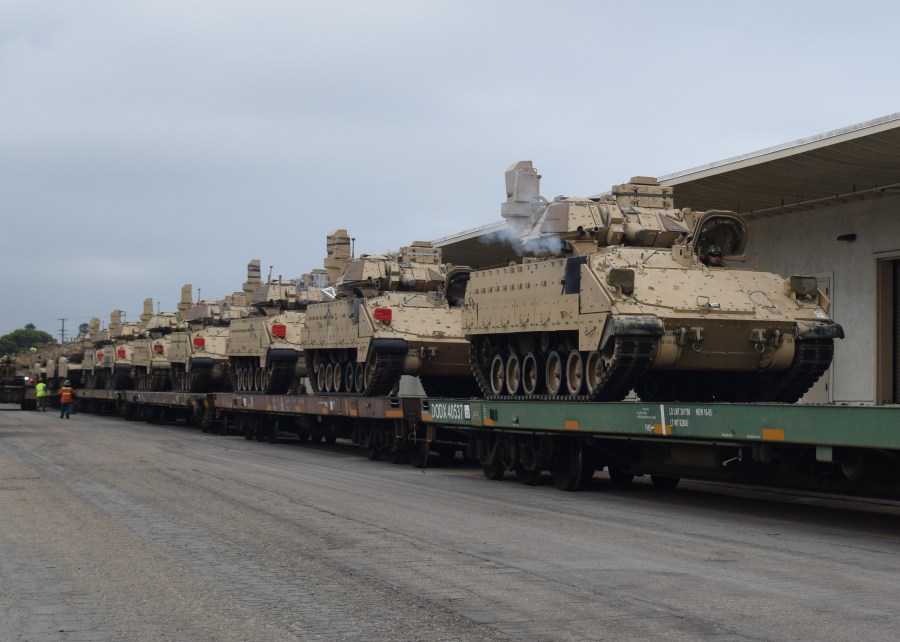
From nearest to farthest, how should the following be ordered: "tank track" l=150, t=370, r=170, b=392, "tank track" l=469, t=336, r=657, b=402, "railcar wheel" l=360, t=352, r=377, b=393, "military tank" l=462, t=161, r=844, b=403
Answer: "tank track" l=469, t=336, r=657, b=402 → "military tank" l=462, t=161, r=844, b=403 → "railcar wheel" l=360, t=352, r=377, b=393 → "tank track" l=150, t=370, r=170, b=392

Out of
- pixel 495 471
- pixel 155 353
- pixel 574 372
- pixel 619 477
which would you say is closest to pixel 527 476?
pixel 495 471

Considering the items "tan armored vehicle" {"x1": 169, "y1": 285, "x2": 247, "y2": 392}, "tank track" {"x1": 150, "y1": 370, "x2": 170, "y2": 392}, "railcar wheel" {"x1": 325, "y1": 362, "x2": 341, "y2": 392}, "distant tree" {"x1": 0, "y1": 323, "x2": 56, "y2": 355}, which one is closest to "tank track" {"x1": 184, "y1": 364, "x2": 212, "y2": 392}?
"tan armored vehicle" {"x1": 169, "y1": 285, "x2": 247, "y2": 392}

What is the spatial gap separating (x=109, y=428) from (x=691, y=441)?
27.2 m

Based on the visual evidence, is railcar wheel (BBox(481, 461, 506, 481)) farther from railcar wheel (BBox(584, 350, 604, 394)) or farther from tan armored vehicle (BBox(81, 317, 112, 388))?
tan armored vehicle (BBox(81, 317, 112, 388))

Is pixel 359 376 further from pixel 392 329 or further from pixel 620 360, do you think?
pixel 620 360

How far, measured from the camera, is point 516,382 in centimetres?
2012

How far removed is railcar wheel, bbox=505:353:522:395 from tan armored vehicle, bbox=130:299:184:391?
1100 inches

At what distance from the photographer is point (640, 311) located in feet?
55.2

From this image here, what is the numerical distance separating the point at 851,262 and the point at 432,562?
17.0m

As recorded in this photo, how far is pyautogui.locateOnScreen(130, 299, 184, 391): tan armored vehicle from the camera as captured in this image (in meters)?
47.7

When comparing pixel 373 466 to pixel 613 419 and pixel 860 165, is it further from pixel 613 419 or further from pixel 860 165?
pixel 860 165

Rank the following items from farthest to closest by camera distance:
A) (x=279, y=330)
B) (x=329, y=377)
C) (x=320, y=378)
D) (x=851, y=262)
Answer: (x=279, y=330), (x=320, y=378), (x=329, y=377), (x=851, y=262)

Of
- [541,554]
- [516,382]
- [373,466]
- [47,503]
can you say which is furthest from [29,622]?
[373,466]

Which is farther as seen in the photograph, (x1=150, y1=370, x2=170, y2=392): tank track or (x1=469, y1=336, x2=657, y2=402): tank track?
(x1=150, y1=370, x2=170, y2=392): tank track
